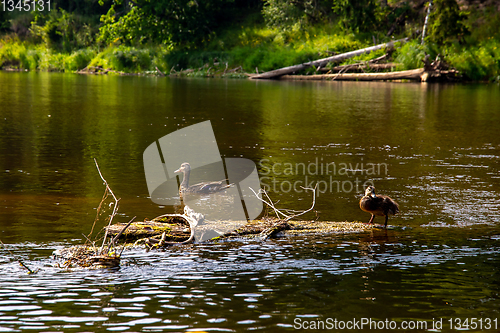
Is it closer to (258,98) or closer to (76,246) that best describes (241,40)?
(258,98)

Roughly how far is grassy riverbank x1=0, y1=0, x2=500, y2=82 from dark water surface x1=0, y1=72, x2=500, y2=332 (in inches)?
662

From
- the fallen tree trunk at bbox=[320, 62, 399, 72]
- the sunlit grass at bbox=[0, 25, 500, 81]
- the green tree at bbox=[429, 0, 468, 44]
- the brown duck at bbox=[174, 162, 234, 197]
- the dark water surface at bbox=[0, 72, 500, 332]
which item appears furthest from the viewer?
the fallen tree trunk at bbox=[320, 62, 399, 72]

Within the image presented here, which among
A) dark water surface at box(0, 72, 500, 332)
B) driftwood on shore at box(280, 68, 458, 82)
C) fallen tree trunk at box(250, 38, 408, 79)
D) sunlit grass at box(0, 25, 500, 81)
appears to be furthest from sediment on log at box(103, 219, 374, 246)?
fallen tree trunk at box(250, 38, 408, 79)

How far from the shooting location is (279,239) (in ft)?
21.6

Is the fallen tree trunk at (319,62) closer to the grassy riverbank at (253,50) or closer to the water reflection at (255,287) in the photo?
the grassy riverbank at (253,50)

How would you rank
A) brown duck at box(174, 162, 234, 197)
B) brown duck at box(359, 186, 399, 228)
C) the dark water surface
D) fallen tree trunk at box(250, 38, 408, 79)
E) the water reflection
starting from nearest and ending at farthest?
the water reflection, the dark water surface, brown duck at box(359, 186, 399, 228), brown duck at box(174, 162, 234, 197), fallen tree trunk at box(250, 38, 408, 79)

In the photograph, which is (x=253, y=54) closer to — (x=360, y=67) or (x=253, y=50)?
(x=253, y=50)

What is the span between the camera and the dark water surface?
455 cm

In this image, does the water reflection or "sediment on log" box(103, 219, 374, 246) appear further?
"sediment on log" box(103, 219, 374, 246)

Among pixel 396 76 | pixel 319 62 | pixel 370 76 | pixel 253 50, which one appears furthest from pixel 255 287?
pixel 253 50

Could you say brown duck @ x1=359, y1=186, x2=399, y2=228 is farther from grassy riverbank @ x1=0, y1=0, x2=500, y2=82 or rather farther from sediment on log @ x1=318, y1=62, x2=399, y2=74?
sediment on log @ x1=318, y1=62, x2=399, y2=74

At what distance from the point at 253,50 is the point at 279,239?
35.3 m

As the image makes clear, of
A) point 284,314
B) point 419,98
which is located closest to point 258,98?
point 419,98

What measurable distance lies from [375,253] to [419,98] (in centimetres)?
1847
